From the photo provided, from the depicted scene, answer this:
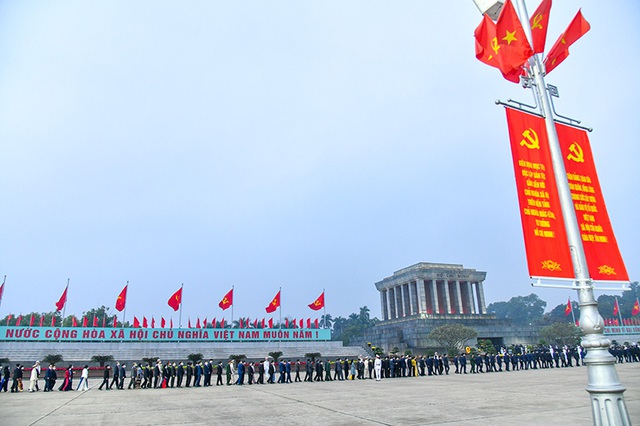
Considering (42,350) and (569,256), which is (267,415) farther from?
(42,350)

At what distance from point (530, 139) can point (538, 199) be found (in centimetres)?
99

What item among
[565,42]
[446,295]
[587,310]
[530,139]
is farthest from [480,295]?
[587,310]

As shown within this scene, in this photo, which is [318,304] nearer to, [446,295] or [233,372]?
[233,372]

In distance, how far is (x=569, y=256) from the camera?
6.45m

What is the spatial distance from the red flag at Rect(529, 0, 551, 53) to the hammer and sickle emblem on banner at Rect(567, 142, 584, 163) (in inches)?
67.2

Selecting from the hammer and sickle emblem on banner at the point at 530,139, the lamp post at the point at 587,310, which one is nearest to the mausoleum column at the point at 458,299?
the hammer and sickle emblem on banner at the point at 530,139

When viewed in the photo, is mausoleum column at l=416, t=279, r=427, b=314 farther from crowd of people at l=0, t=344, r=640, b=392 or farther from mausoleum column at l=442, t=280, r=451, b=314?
crowd of people at l=0, t=344, r=640, b=392

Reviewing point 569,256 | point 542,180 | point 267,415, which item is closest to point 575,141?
point 542,180

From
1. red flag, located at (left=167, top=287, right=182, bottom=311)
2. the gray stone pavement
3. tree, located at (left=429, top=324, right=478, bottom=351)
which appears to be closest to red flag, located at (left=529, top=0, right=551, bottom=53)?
the gray stone pavement

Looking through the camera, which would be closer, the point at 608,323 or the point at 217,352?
the point at 217,352

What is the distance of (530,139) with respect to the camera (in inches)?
265

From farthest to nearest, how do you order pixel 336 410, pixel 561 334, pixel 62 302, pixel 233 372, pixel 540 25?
pixel 561 334
pixel 62 302
pixel 233 372
pixel 336 410
pixel 540 25

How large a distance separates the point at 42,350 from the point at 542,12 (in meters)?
43.5

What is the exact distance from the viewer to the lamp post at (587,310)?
16.2 feet
